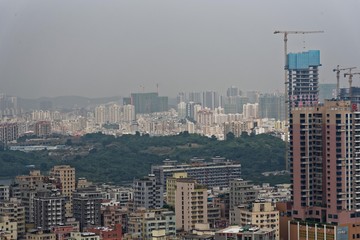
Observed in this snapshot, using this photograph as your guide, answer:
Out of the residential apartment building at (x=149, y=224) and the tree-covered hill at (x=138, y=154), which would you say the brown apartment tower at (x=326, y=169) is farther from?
the tree-covered hill at (x=138, y=154)

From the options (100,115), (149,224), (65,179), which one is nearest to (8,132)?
(100,115)

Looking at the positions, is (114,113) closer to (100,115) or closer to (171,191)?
(100,115)

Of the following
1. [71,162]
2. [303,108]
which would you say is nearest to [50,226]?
[303,108]

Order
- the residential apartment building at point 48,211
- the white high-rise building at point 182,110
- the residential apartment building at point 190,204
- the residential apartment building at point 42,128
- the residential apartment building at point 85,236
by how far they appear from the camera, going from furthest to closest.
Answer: the residential apartment building at point 42,128
the white high-rise building at point 182,110
the residential apartment building at point 48,211
the residential apartment building at point 190,204
the residential apartment building at point 85,236

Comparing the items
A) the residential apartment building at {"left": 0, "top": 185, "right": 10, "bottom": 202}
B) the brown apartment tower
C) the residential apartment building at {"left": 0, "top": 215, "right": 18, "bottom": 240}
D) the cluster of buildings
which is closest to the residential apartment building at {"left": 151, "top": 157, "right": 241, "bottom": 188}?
the cluster of buildings

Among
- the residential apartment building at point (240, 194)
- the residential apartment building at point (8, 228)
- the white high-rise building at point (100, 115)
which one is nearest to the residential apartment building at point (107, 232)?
the residential apartment building at point (8, 228)

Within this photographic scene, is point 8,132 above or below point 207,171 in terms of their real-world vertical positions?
above
